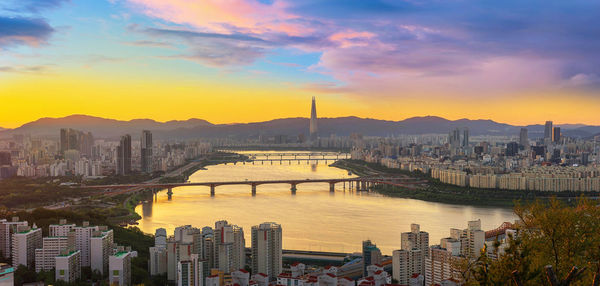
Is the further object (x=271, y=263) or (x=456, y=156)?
(x=456, y=156)

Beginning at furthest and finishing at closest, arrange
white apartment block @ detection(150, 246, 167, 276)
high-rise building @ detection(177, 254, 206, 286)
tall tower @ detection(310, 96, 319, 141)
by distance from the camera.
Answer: tall tower @ detection(310, 96, 319, 141)
white apartment block @ detection(150, 246, 167, 276)
high-rise building @ detection(177, 254, 206, 286)

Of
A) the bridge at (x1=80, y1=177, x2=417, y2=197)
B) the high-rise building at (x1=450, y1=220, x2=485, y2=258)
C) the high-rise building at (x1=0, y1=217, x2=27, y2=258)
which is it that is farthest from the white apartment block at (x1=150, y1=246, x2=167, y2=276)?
the bridge at (x1=80, y1=177, x2=417, y2=197)

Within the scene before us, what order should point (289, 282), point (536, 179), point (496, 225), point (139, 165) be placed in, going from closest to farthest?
point (289, 282), point (496, 225), point (536, 179), point (139, 165)

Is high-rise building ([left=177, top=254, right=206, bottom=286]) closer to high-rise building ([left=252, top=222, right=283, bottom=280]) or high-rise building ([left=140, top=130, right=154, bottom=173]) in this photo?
high-rise building ([left=252, top=222, right=283, bottom=280])

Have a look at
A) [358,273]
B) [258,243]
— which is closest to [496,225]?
[358,273]

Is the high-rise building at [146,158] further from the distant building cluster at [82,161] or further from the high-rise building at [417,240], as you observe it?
the high-rise building at [417,240]

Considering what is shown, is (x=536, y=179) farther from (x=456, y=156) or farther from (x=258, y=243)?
(x=456, y=156)

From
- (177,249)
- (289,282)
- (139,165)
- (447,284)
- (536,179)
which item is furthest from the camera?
(139,165)
